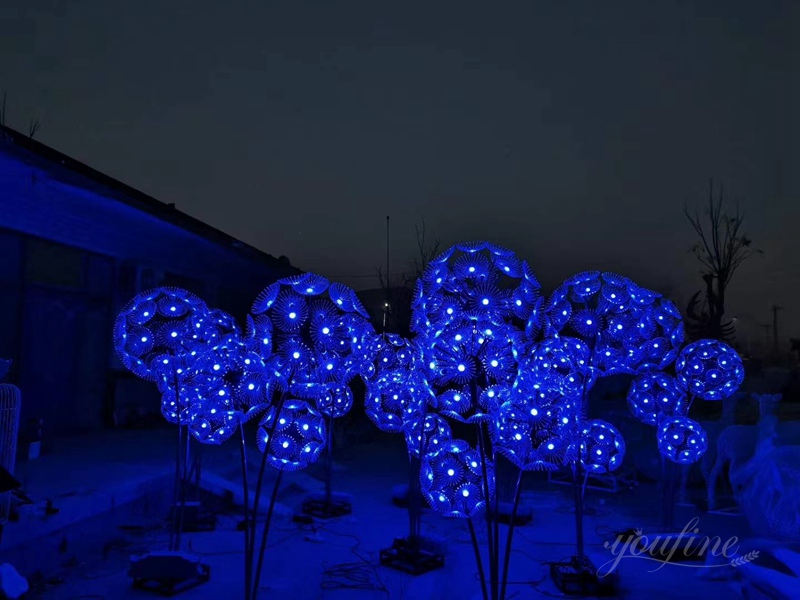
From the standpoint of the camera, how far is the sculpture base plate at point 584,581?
5281mm

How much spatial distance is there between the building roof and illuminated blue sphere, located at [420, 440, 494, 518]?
5.19m

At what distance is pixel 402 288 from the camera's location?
18375 millimetres

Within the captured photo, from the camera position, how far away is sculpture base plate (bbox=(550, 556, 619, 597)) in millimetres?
5281

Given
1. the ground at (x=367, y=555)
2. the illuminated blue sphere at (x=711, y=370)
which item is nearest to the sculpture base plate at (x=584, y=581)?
the ground at (x=367, y=555)

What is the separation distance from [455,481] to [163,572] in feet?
8.16

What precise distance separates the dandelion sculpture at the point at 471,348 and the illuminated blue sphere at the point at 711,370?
2.13 m

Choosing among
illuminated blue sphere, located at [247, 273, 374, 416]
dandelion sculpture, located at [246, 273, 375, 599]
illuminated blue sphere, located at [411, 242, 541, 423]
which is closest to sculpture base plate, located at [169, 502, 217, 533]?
dandelion sculpture, located at [246, 273, 375, 599]

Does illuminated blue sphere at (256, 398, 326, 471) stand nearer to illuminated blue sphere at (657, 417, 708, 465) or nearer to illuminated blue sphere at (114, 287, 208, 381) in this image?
illuminated blue sphere at (114, 287, 208, 381)

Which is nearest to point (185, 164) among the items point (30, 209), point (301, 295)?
point (30, 209)

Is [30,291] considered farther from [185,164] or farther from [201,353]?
[201,353]

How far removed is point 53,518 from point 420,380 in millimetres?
3392

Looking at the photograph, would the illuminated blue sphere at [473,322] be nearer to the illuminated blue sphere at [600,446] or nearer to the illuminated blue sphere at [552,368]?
the illuminated blue sphere at [552,368]

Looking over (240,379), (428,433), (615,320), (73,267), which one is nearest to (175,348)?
(240,379)

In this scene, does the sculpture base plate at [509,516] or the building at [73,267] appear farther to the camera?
the building at [73,267]
